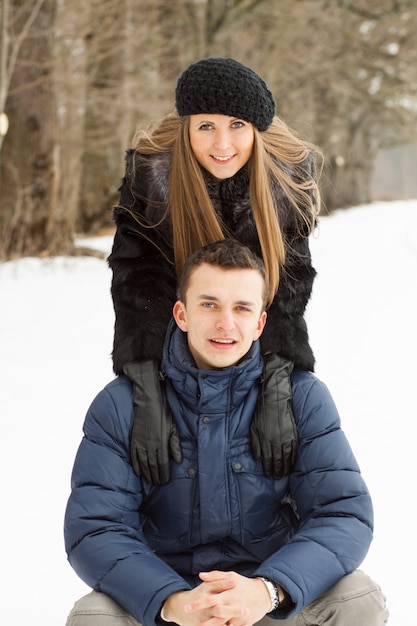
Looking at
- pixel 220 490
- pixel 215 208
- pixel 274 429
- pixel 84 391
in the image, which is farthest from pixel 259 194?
pixel 84 391

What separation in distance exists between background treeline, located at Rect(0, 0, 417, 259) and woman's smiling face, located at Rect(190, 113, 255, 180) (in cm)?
67

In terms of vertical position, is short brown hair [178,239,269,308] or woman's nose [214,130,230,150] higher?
woman's nose [214,130,230,150]

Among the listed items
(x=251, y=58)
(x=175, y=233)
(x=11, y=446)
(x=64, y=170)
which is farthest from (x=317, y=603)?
(x=251, y=58)

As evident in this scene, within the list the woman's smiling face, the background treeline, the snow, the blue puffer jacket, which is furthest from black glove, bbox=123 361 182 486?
the background treeline

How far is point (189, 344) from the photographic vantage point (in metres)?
2.34

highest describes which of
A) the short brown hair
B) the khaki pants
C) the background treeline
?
the background treeline

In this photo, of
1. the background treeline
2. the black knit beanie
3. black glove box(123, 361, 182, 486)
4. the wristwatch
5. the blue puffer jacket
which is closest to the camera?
the wristwatch

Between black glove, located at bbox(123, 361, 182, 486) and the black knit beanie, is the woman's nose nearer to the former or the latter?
the black knit beanie

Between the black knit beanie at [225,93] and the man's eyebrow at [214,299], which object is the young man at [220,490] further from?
the black knit beanie at [225,93]

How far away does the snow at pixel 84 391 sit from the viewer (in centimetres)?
328

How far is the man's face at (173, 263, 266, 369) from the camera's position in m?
2.26

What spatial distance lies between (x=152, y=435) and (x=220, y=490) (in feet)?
0.71

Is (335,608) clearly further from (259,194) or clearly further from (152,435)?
(259,194)

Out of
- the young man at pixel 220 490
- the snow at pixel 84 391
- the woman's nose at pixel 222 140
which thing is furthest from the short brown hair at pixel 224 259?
the snow at pixel 84 391
